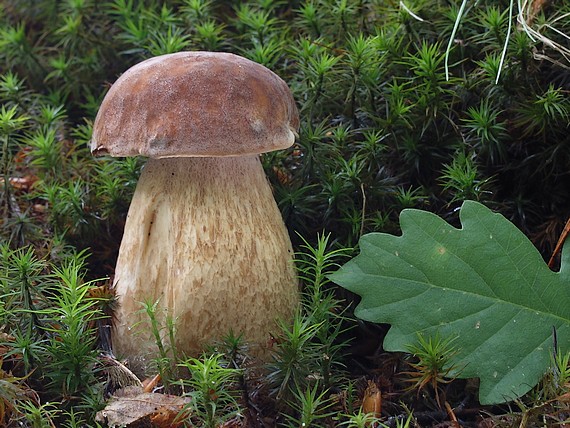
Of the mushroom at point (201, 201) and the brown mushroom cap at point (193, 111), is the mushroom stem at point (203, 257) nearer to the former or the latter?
the mushroom at point (201, 201)

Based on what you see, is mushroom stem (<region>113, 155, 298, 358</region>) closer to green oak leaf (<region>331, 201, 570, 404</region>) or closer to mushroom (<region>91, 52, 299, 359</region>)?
mushroom (<region>91, 52, 299, 359</region>)

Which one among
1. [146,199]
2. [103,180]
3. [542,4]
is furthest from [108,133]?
[542,4]

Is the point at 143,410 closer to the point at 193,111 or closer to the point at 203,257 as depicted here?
the point at 203,257

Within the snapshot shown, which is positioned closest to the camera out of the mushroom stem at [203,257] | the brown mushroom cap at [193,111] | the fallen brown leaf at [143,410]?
the fallen brown leaf at [143,410]

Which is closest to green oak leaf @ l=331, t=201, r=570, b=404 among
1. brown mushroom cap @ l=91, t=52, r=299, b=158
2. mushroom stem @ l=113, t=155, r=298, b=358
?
mushroom stem @ l=113, t=155, r=298, b=358

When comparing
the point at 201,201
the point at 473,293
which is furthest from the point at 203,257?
the point at 473,293

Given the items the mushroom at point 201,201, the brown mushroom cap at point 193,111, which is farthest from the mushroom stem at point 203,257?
the brown mushroom cap at point 193,111

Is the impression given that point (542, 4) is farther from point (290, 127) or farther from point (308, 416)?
point (308, 416)

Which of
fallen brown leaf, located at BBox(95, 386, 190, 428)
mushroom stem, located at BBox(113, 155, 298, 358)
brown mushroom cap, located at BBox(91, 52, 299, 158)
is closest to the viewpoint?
fallen brown leaf, located at BBox(95, 386, 190, 428)
